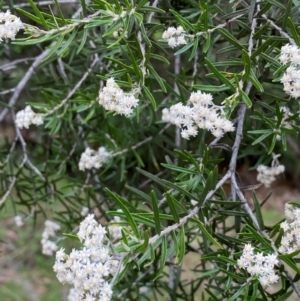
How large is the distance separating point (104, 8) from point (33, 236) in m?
2.64

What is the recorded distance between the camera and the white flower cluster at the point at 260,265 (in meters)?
0.62

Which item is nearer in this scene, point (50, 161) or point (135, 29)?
point (135, 29)

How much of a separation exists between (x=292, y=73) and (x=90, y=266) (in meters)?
0.36

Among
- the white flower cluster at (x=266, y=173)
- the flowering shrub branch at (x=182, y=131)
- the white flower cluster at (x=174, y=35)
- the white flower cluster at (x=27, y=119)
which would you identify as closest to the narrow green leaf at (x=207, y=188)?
the flowering shrub branch at (x=182, y=131)

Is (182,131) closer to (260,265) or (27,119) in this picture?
(260,265)

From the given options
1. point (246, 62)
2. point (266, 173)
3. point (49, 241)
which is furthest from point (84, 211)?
point (246, 62)

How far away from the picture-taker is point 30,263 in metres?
2.98

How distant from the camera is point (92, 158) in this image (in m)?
1.06

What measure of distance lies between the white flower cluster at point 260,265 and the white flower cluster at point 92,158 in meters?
0.50

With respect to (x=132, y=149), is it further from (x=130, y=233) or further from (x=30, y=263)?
(x=30, y=263)

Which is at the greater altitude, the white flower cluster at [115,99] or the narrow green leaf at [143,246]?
the white flower cluster at [115,99]

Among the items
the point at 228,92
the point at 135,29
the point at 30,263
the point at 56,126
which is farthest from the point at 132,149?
the point at 30,263

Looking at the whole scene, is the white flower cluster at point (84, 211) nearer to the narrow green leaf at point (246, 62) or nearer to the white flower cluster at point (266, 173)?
the white flower cluster at point (266, 173)

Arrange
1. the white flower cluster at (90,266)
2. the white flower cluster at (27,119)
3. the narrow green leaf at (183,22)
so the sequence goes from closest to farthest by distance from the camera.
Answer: the white flower cluster at (90,266) → the narrow green leaf at (183,22) → the white flower cluster at (27,119)
